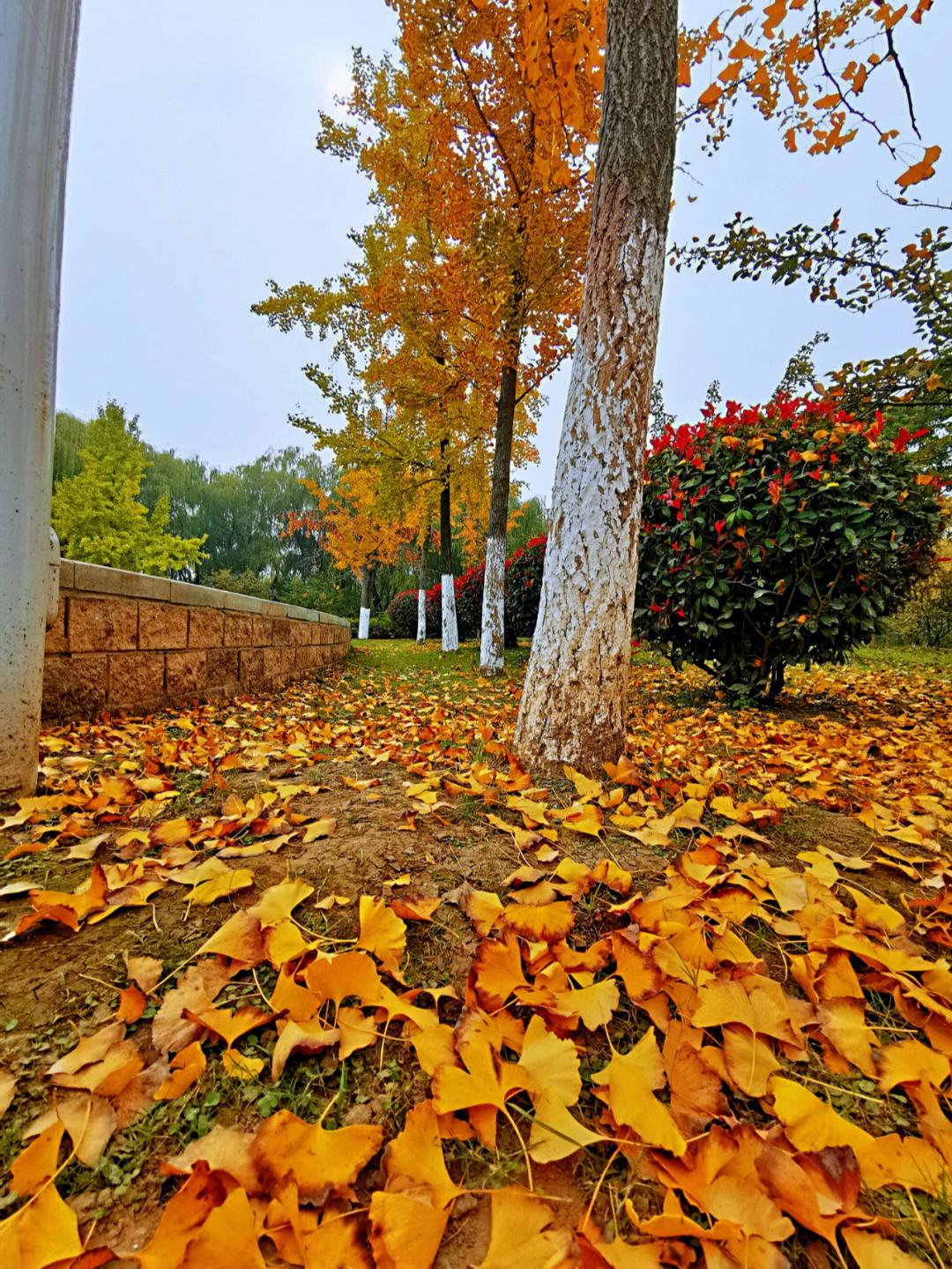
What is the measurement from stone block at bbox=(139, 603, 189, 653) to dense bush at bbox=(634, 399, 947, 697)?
11.5 feet

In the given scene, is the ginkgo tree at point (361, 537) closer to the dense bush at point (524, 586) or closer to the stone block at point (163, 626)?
the dense bush at point (524, 586)

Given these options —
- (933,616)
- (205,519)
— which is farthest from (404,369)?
(205,519)

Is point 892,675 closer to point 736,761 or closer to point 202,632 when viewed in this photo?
point 736,761

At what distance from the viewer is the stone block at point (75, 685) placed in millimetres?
2484

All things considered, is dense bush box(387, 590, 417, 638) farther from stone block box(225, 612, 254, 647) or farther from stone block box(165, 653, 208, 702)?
stone block box(165, 653, 208, 702)

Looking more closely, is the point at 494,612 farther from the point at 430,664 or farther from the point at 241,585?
the point at 241,585

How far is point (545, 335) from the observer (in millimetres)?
6879

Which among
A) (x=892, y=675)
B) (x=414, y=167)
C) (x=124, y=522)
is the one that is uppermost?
(x=414, y=167)

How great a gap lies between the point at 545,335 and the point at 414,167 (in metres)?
2.73

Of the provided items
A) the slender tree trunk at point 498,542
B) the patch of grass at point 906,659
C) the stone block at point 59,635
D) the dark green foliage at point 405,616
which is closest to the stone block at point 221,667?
the stone block at point 59,635

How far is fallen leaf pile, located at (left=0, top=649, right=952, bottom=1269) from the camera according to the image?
0.59 m

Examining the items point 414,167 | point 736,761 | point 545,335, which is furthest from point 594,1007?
point 414,167

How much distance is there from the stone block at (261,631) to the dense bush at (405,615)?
463 inches

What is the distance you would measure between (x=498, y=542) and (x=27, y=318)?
5432mm
